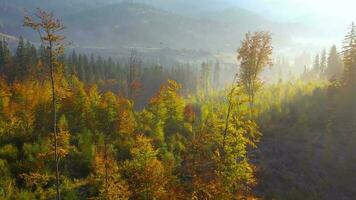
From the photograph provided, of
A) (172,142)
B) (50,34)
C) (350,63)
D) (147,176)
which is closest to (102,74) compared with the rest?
(350,63)

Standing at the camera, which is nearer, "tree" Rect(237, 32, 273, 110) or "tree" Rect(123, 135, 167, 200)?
"tree" Rect(123, 135, 167, 200)

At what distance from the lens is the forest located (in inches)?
1206

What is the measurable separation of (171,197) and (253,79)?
3215 cm

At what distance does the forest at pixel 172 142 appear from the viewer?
3062 cm

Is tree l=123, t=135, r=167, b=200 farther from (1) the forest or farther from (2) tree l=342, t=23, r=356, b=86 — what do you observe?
(2) tree l=342, t=23, r=356, b=86

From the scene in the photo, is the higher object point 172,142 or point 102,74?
point 102,74

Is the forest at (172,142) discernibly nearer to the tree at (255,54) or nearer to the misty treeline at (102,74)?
the tree at (255,54)

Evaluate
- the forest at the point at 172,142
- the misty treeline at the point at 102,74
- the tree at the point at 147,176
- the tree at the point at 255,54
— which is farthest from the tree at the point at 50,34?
the misty treeline at the point at 102,74

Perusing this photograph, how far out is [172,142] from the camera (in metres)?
56.7

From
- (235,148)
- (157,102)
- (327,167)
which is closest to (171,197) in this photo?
(235,148)

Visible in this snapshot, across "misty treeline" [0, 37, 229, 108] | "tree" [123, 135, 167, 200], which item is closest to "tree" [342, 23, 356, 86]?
"tree" [123, 135, 167, 200]

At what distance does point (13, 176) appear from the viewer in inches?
1684

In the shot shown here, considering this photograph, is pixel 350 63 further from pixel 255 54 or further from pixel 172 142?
pixel 172 142

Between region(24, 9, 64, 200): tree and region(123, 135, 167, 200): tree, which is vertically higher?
region(24, 9, 64, 200): tree
